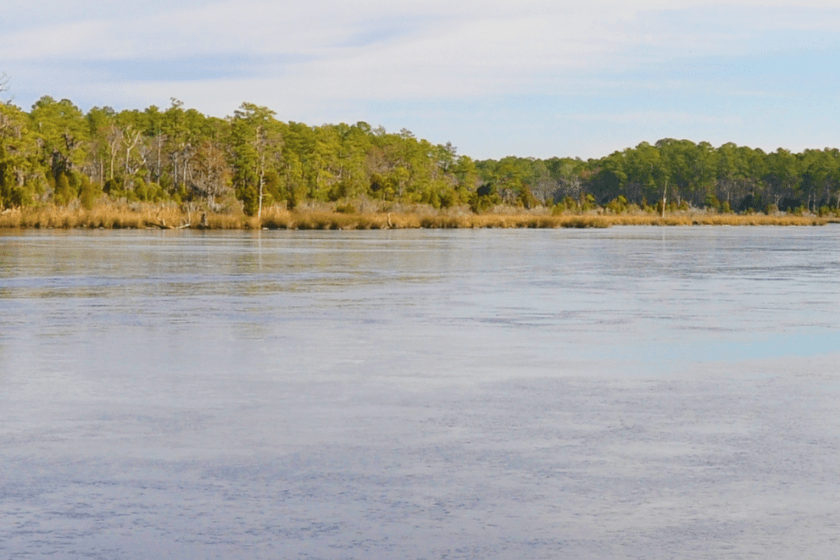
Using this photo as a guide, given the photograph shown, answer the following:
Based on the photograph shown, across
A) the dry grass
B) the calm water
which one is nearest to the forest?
the dry grass

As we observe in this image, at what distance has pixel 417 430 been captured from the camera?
22.3ft

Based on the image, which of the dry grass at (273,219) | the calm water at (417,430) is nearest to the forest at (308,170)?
the dry grass at (273,219)

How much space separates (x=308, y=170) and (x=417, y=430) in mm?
99218

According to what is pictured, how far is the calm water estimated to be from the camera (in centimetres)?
472

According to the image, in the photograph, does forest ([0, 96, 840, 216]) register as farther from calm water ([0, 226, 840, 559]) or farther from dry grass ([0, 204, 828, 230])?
calm water ([0, 226, 840, 559])

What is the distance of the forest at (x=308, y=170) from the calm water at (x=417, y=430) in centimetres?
5018

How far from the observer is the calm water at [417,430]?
472cm

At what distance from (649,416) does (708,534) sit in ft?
8.57

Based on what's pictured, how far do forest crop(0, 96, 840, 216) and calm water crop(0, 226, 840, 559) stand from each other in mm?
50180

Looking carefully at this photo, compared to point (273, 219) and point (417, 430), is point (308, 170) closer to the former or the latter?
point (273, 219)

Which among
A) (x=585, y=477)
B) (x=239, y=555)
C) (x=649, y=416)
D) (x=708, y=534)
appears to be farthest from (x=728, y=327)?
(x=239, y=555)

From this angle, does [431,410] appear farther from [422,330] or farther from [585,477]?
[422,330]

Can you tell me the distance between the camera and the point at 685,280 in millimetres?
20688

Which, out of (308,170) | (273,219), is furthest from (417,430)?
(308,170)
